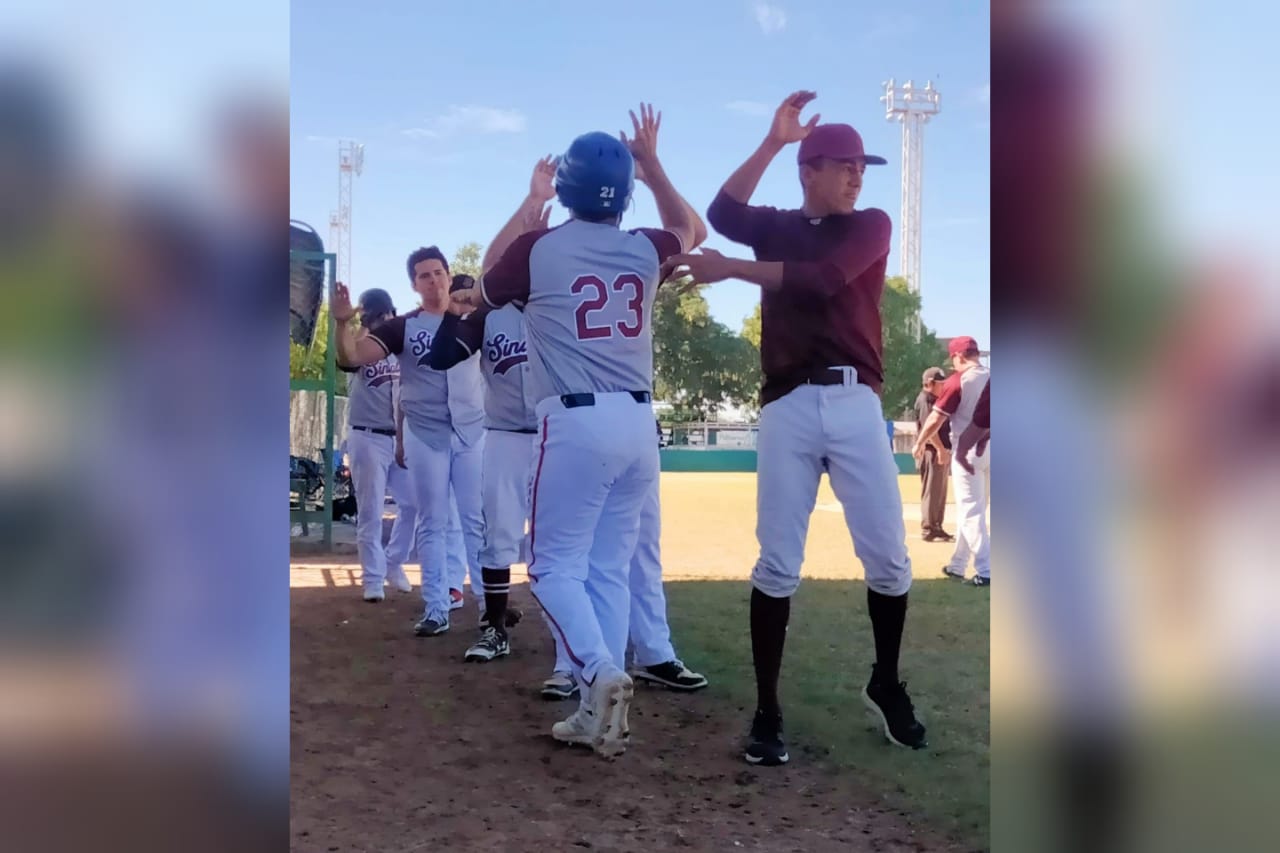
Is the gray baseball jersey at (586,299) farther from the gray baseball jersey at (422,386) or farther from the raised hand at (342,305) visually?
the gray baseball jersey at (422,386)

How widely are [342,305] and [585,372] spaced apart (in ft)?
6.13

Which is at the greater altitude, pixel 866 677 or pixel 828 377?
pixel 828 377

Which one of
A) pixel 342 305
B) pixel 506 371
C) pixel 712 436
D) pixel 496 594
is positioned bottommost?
pixel 496 594

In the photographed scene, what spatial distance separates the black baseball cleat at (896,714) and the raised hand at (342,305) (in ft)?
9.06

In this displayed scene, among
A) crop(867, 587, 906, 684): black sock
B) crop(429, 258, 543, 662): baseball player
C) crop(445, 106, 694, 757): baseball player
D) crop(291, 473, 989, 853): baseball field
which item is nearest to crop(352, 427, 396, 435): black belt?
crop(291, 473, 989, 853): baseball field

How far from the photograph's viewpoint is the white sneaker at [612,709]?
2652mm

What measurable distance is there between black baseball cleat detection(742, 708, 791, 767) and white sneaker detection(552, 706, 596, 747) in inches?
18.9

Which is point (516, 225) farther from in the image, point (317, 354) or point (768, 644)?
point (317, 354)

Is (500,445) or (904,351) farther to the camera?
(904,351)

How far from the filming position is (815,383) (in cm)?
282

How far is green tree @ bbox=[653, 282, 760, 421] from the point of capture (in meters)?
12.5

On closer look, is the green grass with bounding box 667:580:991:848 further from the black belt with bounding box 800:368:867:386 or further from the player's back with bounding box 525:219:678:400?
the player's back with bounding box 525:219:678:400

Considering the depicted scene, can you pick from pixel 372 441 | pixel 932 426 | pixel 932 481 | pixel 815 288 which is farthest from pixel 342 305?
pixel 932 481

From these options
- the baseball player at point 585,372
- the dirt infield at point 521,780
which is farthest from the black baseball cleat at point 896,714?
the baseball player at point 585,372
